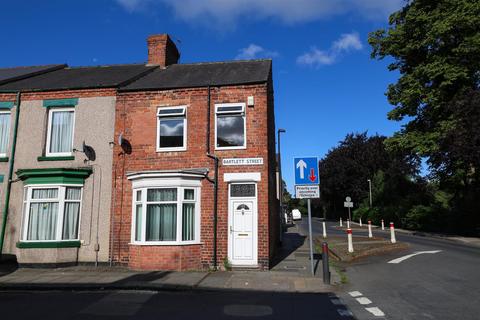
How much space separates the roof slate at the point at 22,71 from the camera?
59.0 feet

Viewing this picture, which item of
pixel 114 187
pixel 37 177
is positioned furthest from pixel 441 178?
pixel 37 177

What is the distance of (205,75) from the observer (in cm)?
1591

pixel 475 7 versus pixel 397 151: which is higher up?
pixel 475 7

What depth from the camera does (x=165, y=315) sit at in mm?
7578

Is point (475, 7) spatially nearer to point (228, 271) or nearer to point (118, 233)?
point (228, 271)

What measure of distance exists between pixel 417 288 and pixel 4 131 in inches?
584

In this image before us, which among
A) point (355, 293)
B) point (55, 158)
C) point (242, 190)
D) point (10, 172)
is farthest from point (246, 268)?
point (10, 172)

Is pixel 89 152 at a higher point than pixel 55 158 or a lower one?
higher

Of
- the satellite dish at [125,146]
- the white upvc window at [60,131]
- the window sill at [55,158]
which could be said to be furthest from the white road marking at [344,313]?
the white upvc window at [60,131]

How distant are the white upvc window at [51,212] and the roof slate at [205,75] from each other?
4224mm

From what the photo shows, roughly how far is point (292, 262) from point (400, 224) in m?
29.3

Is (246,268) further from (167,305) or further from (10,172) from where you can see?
(10,172)

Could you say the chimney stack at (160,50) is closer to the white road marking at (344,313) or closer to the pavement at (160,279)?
the pavement at (160,279)

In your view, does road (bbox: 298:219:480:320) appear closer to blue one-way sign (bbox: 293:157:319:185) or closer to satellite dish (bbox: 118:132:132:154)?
blue one-way sign (bbox: 293:157:319:185)
